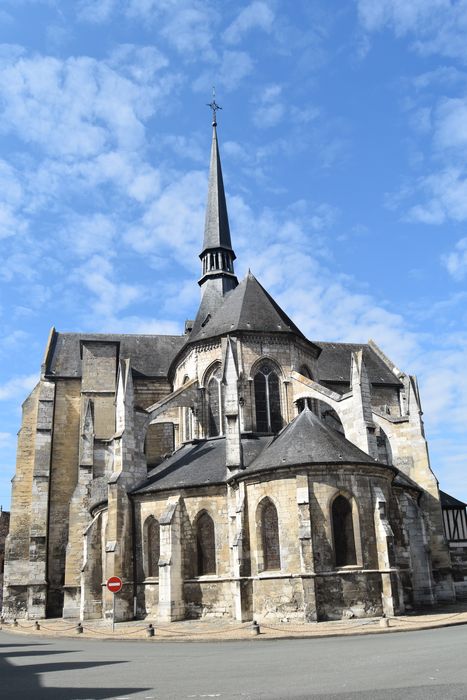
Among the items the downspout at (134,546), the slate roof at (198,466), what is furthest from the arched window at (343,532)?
the downspout at (134,546)

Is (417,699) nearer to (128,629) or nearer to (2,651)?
(2,651)

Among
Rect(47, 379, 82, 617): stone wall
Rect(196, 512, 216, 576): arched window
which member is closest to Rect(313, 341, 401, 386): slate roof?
Rect(47, 379, 82, 617): stone wall

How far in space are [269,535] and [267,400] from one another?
7827mm

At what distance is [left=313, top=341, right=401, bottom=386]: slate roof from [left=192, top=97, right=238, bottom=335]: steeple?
21.8 ft

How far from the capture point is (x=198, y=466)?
76.3 ft

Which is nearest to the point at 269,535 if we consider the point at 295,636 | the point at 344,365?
the point at 295,636

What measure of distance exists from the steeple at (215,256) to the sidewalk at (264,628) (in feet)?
52.1

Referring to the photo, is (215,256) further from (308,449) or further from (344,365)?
(308,449)

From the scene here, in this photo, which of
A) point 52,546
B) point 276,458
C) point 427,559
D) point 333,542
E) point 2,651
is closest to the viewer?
point 2,651

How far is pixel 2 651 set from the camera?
1526 cm

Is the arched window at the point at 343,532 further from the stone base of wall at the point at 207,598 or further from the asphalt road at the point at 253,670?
the asphalt road at the point at 253,670

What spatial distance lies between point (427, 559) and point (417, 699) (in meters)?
17.2

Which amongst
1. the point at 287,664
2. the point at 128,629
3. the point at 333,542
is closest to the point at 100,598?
the point at 128,629

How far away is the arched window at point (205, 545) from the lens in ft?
69.8
